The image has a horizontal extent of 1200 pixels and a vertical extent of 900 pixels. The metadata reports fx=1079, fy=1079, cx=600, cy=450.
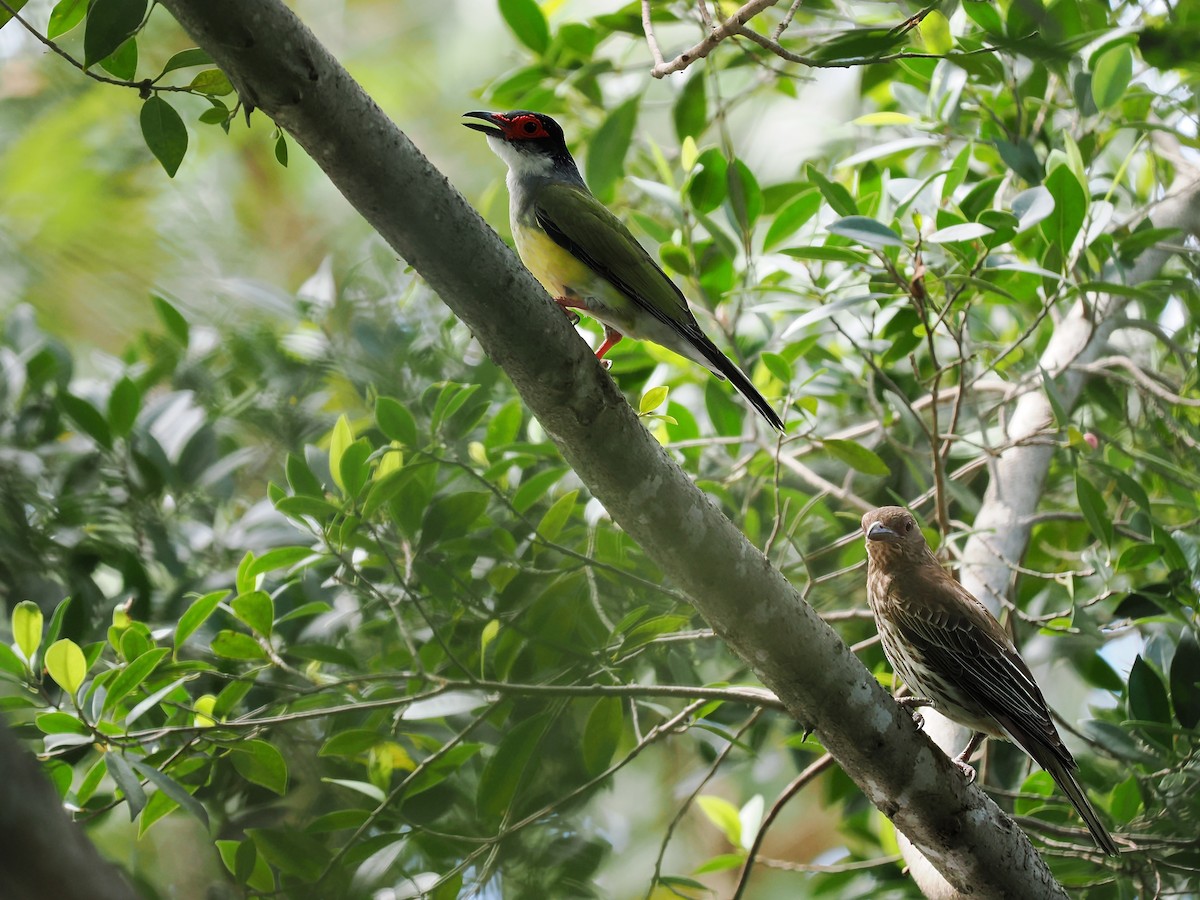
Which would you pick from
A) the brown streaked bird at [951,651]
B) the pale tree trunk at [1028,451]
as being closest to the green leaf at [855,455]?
the brown streaked bird at [951,651]

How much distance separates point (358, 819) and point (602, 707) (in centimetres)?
73

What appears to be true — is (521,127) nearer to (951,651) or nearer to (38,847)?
(951,651)

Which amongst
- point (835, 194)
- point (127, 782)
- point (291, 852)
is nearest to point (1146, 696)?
point (835, 194)

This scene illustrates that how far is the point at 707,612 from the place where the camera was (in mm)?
2506

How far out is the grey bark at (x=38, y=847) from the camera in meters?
0.89

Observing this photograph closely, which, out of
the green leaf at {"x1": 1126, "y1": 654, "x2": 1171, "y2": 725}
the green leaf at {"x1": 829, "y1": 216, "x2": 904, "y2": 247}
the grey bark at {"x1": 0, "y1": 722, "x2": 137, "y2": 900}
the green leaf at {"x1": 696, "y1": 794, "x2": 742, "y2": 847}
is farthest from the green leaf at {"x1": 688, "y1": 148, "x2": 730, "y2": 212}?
the grey bark at {"x1": 0, "y1": 722, "x2": 137, "y2": 900}

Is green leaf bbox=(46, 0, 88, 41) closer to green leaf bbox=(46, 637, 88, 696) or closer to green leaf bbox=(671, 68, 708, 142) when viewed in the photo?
green leaf bbox=(46, 637, 88, 696)

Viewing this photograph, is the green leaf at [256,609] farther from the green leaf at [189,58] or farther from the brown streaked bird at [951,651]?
the brown streaked bird at [951,651]

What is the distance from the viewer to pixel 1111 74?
3711mm

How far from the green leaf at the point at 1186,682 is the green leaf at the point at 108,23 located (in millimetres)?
3263

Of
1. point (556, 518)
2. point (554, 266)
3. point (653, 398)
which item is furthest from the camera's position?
point (554, 266)

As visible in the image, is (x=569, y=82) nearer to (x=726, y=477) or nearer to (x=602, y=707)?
(x=726, y=477)

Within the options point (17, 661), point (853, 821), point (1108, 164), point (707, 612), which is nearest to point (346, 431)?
point (17, 661)

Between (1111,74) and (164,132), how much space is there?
3093 mm
